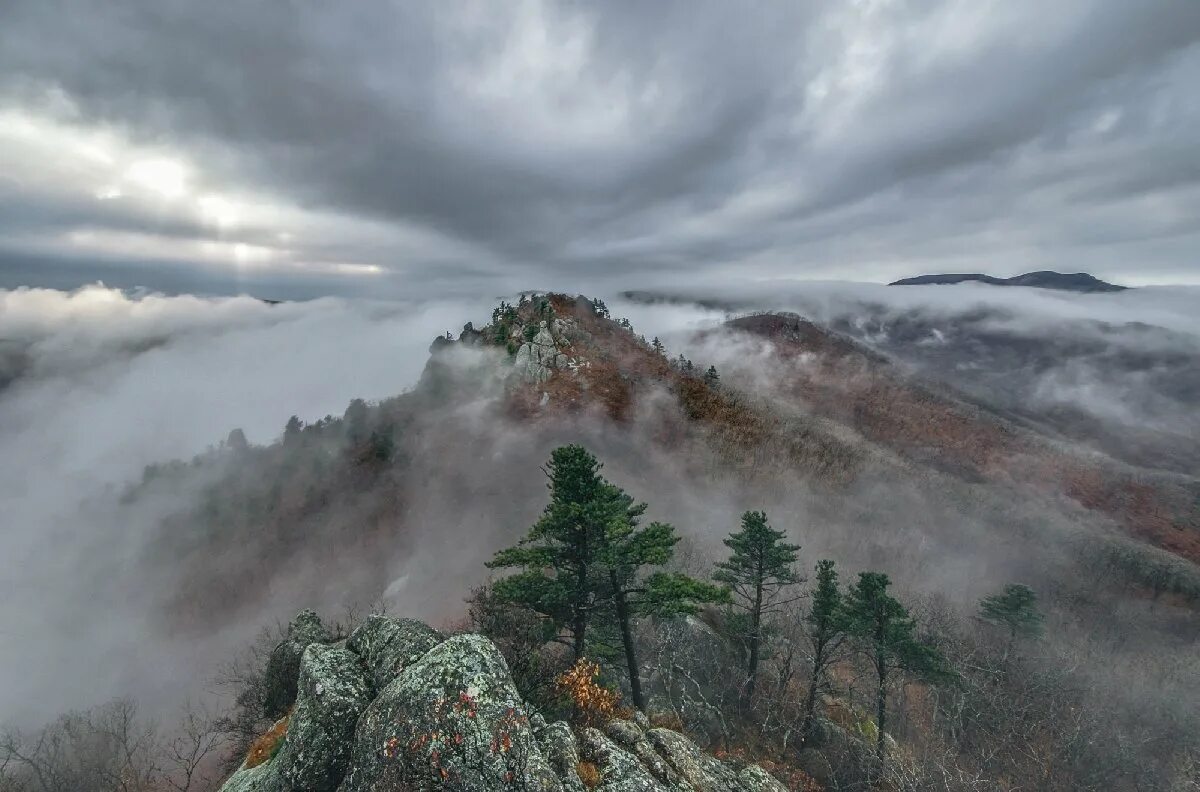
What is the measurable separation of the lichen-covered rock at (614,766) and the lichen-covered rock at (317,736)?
634 cm

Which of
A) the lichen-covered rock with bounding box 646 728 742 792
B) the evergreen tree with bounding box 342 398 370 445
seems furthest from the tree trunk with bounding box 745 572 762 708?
the evergreen tree with bounding box 342 398 370 445

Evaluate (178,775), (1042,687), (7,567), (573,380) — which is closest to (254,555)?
(178,775)

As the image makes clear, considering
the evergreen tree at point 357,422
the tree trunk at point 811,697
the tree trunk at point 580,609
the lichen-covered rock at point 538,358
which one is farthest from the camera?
the evergreen tree at point 357,422

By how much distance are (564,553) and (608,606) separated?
3.32 meters

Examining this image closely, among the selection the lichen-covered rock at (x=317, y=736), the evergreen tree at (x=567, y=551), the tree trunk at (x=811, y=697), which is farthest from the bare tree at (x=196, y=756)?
the tree trunk at (x=811, y=697)

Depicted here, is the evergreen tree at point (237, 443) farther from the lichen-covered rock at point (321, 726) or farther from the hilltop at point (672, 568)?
the lichen-covered rock at point (321, 726)

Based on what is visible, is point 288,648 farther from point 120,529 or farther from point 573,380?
point 120,529

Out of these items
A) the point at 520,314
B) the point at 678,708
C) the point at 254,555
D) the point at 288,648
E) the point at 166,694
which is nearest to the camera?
the point at 288,648

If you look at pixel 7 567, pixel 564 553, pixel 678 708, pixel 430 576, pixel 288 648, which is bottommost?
pixel 7 567

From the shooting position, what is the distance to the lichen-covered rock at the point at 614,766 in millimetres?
12219

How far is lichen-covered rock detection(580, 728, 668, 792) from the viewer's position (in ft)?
40.1

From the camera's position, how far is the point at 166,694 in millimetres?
75938

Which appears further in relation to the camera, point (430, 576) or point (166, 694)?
point (430, 576)

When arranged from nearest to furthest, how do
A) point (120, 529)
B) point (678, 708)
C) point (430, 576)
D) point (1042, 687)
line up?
point (678, 708), point (1042, 687), point (430, 576), point (120, 529)
